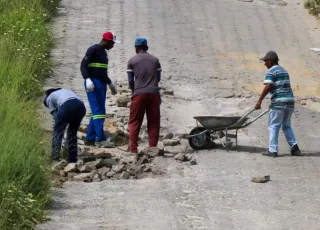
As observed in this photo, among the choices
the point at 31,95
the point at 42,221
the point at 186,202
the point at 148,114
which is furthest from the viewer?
the point at 31,95

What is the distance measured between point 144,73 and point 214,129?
1375 mm

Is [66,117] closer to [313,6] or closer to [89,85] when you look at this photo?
[89,85]

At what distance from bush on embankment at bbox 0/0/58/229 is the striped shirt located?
3.52 m

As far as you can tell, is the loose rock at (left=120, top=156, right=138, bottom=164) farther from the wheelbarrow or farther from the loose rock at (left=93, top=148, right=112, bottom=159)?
the wheelbarrow

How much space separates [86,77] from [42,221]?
499cm

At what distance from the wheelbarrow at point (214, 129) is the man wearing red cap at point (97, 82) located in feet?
4.73

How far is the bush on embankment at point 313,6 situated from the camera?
25625mm

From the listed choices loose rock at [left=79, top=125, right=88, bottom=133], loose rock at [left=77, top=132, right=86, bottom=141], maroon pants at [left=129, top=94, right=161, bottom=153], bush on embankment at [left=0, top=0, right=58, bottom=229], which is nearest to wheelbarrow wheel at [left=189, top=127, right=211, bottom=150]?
maroon pants at [left=129, top=94, right=161, bottom=153]

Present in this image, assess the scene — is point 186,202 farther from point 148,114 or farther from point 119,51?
point 119,51

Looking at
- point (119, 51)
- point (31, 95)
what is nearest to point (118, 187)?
point (31, 95)

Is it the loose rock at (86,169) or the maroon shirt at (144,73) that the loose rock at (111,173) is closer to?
the loose rock at (86,169)

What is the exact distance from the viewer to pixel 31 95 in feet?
54.4

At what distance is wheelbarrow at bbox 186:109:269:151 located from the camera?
46.8 feet

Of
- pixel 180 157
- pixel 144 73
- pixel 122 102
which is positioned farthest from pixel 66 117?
→ pixel 122 102
